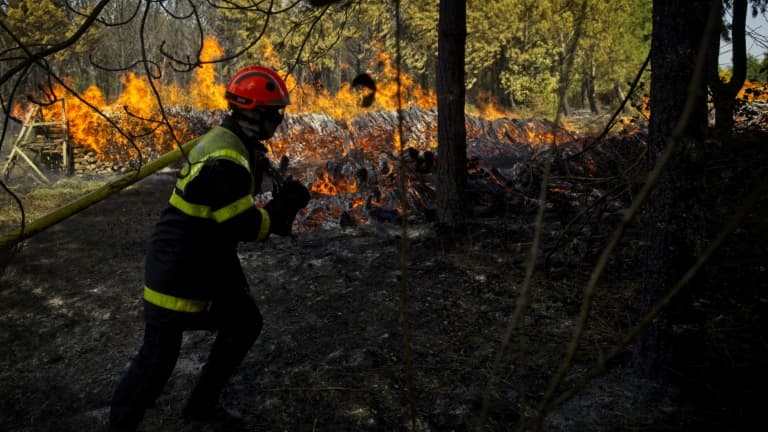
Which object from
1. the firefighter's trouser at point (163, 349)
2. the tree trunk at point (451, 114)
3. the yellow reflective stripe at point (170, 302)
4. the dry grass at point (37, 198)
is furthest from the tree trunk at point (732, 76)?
the dry grass at point (37, 198)

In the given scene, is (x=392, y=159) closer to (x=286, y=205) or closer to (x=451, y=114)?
(x=451, y=114)

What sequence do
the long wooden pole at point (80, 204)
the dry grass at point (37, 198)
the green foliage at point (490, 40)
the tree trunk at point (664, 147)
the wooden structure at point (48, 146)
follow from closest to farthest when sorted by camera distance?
the long wooden pole at point (80, 204), the tree trunk at point (664, 147), the dry grass at point (37, 198), the wooden structure at point (48, 146), the green foliage at point (490, 40)

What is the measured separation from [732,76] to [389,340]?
5.59 meters

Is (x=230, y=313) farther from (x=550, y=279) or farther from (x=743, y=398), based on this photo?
(x=550, y=279)

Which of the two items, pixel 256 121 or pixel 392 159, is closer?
pixel 256 121

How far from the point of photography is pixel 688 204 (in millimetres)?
2719

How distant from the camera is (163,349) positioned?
8.82 feet

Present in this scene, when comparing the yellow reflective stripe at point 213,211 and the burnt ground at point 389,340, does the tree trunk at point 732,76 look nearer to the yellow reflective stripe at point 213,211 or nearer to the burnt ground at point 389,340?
the burnt ground at point 389,340

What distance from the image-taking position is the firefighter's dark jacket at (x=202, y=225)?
2.64 metres

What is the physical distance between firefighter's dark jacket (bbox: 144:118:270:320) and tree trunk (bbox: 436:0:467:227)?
13.1ft

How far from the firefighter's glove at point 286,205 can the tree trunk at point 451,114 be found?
3757 mm

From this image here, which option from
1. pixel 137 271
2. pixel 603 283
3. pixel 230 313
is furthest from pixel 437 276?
pixel 137 271

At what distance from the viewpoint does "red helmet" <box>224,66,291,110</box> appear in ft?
9.47

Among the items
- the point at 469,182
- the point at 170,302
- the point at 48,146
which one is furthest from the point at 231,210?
the point at 48,146
